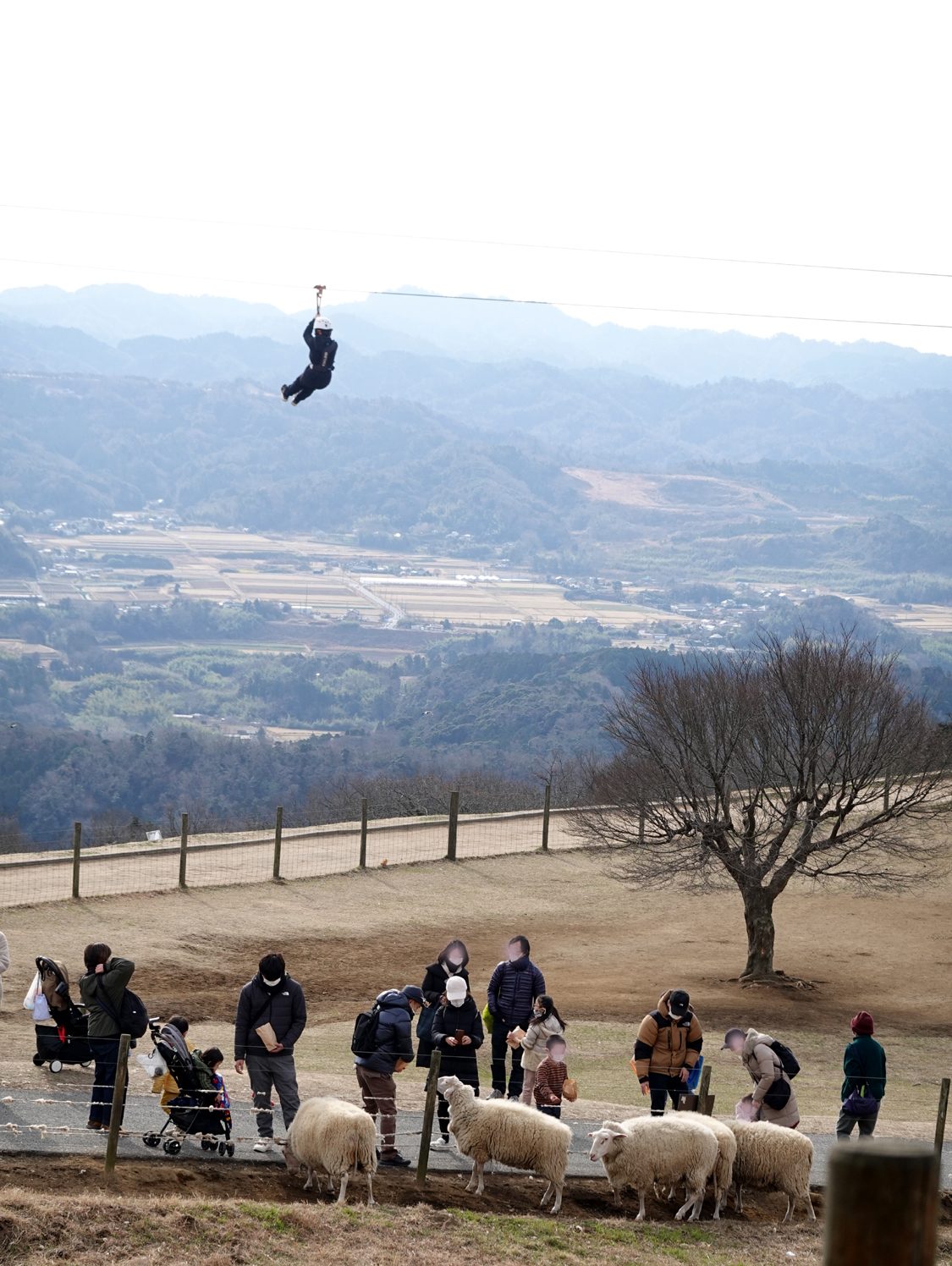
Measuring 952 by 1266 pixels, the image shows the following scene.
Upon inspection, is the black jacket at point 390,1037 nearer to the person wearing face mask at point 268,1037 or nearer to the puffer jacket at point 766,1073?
the person wearing face mask at point 268,1037

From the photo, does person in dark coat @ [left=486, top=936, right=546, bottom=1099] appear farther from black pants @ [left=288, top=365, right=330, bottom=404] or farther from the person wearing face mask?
black pants @ [left=288, top=365, right=330, bottom=404]

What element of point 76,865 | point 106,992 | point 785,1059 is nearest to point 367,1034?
point 106,992

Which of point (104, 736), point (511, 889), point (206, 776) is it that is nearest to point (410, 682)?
point (104, 736)

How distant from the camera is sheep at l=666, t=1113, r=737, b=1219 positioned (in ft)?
39.5

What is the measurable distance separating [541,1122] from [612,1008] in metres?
11.3

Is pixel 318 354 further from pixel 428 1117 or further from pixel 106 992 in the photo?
pixel 428 1117

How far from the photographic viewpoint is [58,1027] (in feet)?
49.9

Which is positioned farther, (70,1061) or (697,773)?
(697,773)

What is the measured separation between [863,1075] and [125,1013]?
6.64 m

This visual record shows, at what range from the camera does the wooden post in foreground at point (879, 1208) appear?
2625 mm

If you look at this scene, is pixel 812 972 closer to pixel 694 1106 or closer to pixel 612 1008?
pixel 612 1008

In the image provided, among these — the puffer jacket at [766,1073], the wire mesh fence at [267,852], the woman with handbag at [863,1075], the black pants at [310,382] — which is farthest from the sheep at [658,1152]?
the wire mesh fence at [267,852]

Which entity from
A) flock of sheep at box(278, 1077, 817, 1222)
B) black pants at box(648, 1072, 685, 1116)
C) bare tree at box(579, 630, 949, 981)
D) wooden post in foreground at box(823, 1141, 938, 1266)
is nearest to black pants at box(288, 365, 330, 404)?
black pants at box(648, 1072, 685, 1116)

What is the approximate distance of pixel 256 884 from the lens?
3145cm
